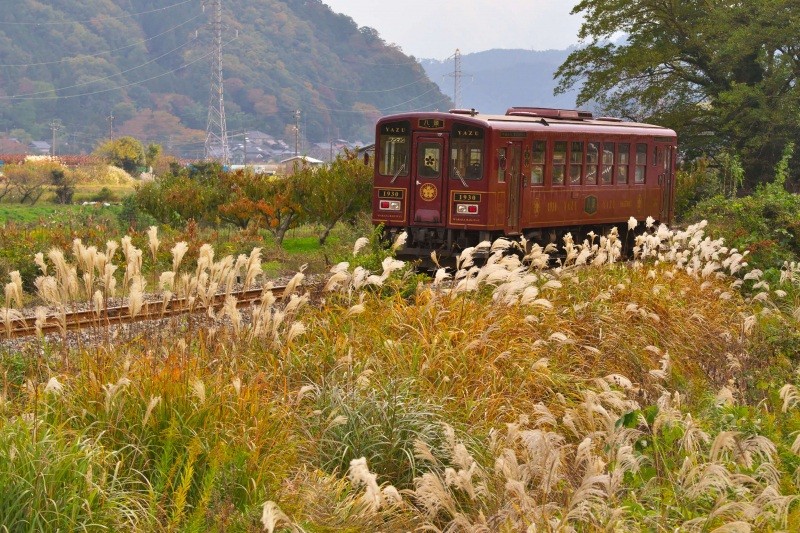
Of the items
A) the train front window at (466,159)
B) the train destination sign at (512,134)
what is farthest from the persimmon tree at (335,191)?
the train destination sign at (512,134)

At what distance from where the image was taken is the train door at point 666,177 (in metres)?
22.7

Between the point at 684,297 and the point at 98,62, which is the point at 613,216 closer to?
the point at 684,297

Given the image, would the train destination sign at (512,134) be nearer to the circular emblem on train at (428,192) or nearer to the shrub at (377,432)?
the circular emblem on train at (428,192)

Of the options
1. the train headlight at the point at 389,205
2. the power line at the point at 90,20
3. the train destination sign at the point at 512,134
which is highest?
the power line at the point at 90,20

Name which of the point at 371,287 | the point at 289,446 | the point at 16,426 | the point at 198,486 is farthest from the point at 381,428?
the point at 371,287

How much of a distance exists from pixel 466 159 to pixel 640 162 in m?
5.39

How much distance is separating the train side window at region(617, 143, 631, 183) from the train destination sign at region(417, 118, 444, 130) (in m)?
4.30

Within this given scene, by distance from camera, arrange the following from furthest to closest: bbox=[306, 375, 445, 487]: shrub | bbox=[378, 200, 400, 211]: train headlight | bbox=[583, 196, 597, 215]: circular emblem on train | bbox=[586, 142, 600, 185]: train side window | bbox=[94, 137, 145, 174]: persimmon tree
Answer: bbox=[94, 137, 145, 174]: persimmon tree
bbox=[583, 196, 597, 215]: circular emblem on train
bbox=[586, 142, 600, 185]: train side window
bbox=[378, 200, 400, 211]: train headlight
bbox=[306, 375, 445, 487]: shrub

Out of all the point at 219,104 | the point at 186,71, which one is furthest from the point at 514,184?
the point at 186,71

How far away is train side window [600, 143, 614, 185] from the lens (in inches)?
785

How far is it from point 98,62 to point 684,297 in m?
114

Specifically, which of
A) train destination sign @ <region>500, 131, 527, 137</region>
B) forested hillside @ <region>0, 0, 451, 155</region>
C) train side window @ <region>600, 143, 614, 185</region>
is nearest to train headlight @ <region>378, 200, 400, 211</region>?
train destination sign @ <region>500, 131, 527, 137</region>

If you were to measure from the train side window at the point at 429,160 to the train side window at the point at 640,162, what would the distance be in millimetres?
5115

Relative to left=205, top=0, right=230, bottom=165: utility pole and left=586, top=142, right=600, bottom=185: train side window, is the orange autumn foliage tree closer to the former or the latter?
left=586, top=142, right=600, bottom=185: train side window
